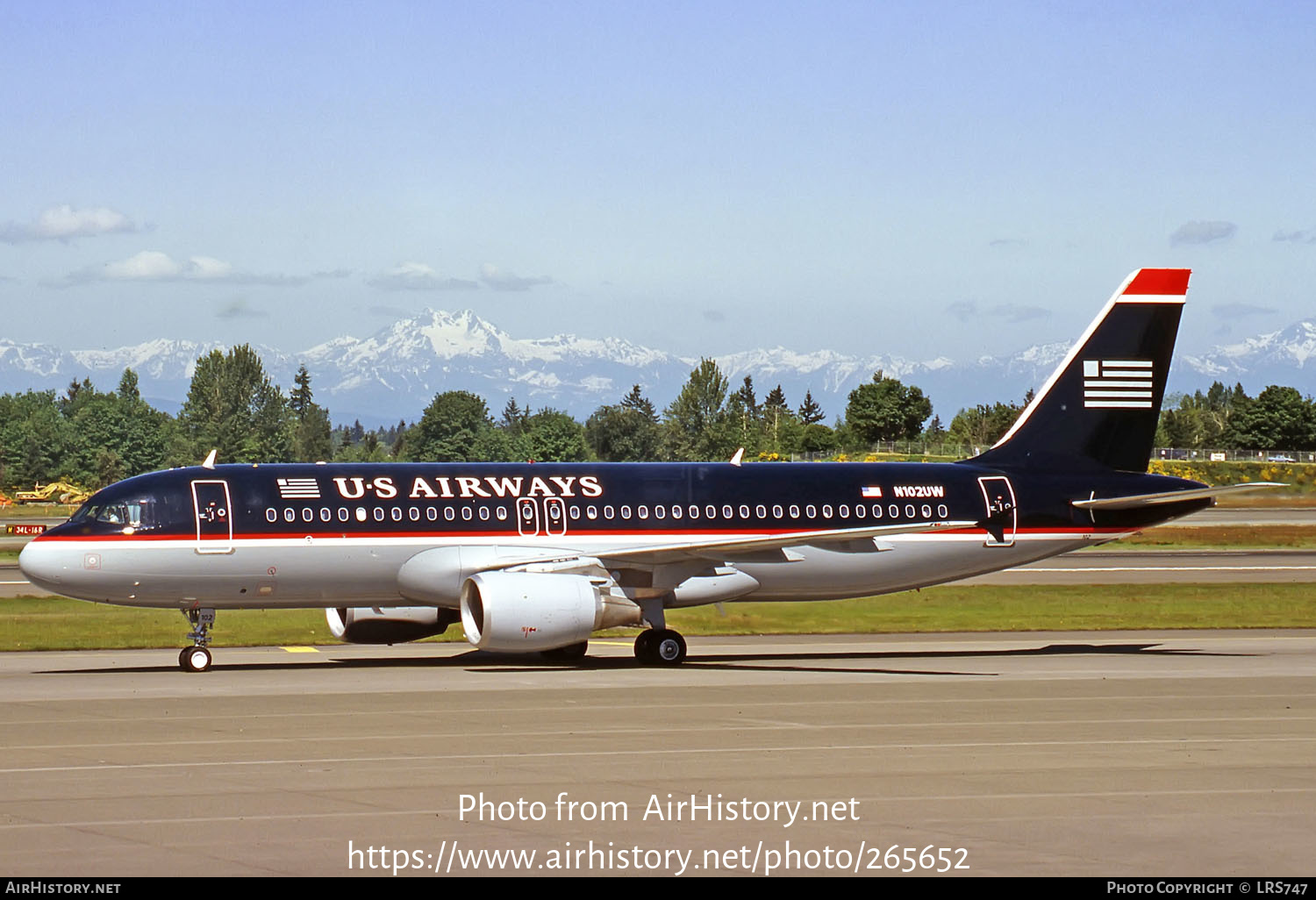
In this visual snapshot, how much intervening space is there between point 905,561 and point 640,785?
62.6 feet

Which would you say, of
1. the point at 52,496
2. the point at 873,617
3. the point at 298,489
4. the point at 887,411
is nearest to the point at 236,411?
the point at 52,496

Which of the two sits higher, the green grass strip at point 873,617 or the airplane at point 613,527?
the airplane at point 613,527

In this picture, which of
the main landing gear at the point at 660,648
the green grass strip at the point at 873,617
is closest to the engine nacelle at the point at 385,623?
the main landing gear at the point at 660,648

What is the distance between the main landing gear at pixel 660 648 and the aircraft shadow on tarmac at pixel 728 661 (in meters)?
0.27

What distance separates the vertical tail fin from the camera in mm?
37906

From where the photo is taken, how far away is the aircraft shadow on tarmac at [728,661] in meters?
31.7

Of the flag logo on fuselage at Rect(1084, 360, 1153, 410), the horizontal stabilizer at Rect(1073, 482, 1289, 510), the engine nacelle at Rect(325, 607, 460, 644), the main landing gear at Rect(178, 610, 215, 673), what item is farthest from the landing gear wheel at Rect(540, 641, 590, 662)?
the flag logo on fuselage at Rect(1084, 360, 1153, 410)

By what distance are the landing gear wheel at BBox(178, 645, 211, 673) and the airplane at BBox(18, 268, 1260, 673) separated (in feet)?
0.15

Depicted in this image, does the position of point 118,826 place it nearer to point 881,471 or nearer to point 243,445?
point 881,471

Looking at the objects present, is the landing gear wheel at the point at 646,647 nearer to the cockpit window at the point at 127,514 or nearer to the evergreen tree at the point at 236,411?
the cockpit window at the point at 127,514

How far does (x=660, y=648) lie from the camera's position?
107ft

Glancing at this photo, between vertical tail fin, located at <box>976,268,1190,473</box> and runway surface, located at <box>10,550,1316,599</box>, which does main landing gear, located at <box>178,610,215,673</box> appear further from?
runway surface, located at <box>10,550,1316,599</box>
